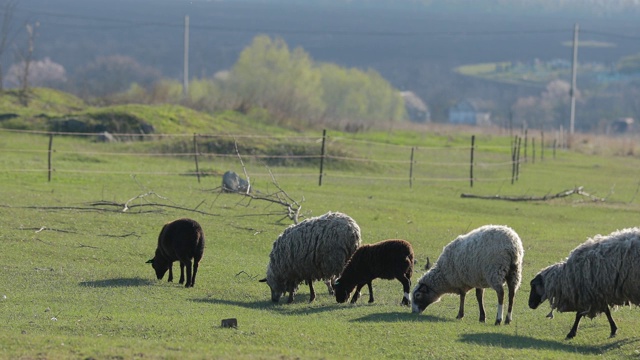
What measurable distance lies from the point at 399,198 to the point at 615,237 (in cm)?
2045

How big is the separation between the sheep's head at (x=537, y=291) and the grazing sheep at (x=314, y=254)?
10.4 feet

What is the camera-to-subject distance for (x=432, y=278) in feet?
53.6

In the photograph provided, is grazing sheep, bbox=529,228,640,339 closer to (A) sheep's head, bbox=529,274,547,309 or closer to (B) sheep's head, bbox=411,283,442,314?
(A) sheep's head, bbox=529,274,547,309

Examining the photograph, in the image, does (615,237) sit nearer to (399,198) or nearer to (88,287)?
(88,287)

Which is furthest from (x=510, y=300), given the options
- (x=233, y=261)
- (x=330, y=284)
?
(x=233, y=261)

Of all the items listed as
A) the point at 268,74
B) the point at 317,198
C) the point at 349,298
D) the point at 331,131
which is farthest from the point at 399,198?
the point at 268,74

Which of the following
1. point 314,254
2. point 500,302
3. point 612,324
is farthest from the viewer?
point 314,254

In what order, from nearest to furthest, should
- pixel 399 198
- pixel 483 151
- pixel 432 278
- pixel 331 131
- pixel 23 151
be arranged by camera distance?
pixel 432 278 < pixel 399 198 < pixel 23 151 < pixel 483 151 < pixel 331 131

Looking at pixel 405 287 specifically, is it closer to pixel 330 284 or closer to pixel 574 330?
pixel 330 284

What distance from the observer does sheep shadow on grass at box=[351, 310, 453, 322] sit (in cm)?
1508

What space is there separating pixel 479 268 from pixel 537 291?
932mm

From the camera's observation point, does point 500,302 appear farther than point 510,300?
No

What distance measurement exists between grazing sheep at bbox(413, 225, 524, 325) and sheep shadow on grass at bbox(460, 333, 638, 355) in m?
1.12

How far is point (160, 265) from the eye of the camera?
18578 mm
